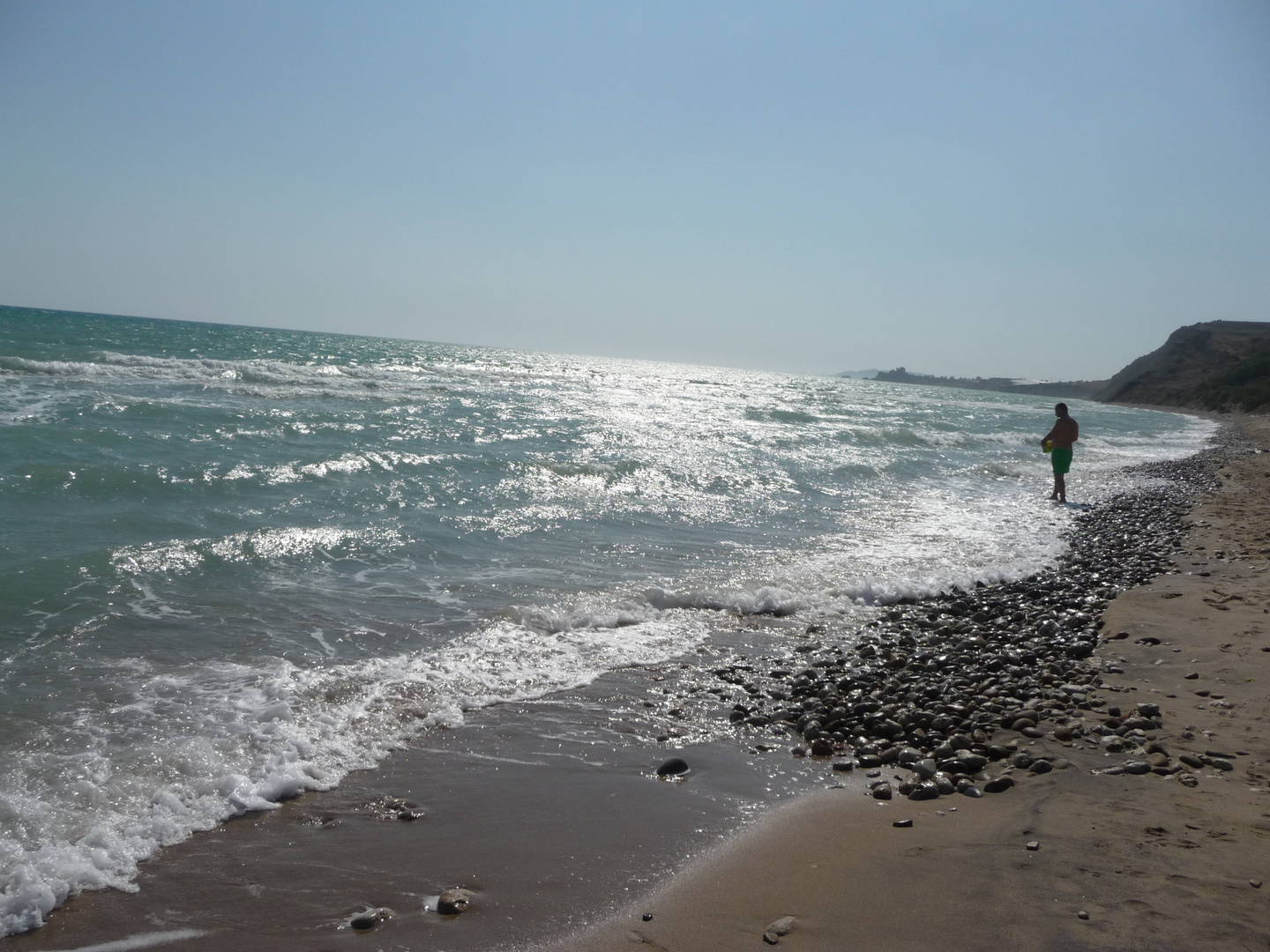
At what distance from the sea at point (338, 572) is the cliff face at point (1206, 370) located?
6331cm

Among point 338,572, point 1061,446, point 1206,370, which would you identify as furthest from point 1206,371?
point 338,572

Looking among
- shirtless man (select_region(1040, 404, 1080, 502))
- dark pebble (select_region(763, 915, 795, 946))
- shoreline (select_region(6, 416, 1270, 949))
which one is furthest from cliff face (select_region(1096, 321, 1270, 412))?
dark pebble (select_region(763, 915, 795, 946))

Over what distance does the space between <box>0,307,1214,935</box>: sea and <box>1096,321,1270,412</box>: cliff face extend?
2492 inches

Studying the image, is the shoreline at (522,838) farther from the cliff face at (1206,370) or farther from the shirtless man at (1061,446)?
the cliff face at (1206,370)

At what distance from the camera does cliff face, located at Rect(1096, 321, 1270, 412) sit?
70.9m

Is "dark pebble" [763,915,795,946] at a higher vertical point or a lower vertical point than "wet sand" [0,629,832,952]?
higher

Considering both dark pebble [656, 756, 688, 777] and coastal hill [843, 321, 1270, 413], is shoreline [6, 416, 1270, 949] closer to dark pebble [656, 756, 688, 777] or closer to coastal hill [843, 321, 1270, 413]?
dark pebble [656, 756, 688, 777]

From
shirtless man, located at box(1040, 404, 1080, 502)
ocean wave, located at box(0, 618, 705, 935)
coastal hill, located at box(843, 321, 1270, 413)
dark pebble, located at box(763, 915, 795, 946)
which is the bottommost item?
ocean wave, located at box(0, 618, 705, 935)

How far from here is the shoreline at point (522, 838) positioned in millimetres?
3176

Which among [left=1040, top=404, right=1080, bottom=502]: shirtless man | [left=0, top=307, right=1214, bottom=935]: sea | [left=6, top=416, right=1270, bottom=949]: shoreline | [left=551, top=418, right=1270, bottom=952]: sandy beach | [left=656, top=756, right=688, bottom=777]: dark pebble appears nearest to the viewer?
[left=551, top=418, right=1270, bottom=952]: sandy beach

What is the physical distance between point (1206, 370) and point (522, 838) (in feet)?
355

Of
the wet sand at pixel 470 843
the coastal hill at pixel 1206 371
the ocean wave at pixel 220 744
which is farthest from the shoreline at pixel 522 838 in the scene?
the coastal hill at pixel 1206 371

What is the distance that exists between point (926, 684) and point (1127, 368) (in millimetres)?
134952

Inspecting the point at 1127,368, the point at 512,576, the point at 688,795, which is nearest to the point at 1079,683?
the point at 688,795
